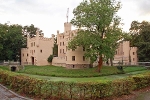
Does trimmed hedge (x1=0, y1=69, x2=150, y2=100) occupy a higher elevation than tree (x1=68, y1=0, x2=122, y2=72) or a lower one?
lower

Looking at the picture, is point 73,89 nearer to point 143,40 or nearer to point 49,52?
point 49,52

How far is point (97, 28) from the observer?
110ft

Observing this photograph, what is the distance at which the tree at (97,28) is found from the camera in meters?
31.6

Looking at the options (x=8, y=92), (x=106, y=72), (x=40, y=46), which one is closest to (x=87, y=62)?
(x=106, y=72)

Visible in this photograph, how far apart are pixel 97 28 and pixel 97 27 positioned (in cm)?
21

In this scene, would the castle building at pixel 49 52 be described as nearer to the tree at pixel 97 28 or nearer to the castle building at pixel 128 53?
the castle building at pixel 128 53

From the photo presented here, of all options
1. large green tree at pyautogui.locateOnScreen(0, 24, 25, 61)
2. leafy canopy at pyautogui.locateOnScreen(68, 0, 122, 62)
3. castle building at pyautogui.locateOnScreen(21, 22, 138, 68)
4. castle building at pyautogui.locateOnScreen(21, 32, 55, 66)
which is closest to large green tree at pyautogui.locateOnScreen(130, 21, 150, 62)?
castle building at pyautogui.locateOnScreen(21, 22, 138, 68)

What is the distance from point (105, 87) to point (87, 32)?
73.0ft

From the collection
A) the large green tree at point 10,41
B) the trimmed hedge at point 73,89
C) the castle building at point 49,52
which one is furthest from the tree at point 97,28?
the large green tree at point 10,41

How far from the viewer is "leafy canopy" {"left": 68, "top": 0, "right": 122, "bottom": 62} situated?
31.6 m

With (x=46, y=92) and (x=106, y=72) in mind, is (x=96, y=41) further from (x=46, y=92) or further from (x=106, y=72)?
(x=46, y=92)

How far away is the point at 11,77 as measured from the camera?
15117mm

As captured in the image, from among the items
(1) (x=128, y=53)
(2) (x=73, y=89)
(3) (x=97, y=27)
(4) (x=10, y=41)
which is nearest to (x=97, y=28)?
(3) (x=97, y=27)

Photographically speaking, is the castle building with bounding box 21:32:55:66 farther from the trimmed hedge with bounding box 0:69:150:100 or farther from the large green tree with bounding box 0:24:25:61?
the trimmed hedge with bounding box 0:69:150:100
